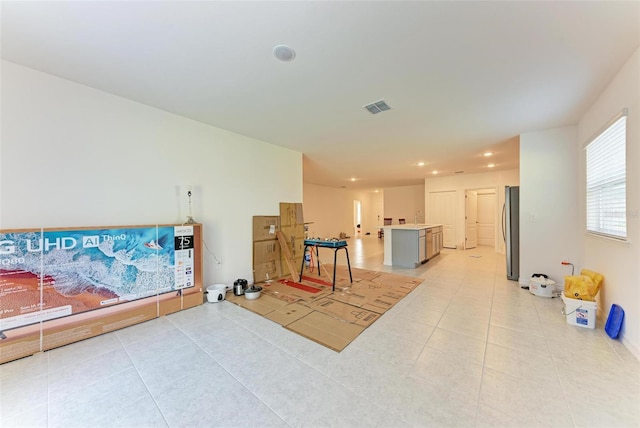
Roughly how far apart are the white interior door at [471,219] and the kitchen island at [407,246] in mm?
2996

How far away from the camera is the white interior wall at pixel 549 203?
145 inches

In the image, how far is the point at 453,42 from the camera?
1842 millimetres

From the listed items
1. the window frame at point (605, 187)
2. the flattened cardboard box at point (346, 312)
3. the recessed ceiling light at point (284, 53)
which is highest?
the recessed ceiling light at point (284, 53)

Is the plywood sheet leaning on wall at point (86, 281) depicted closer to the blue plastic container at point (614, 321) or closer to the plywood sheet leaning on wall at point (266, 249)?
the plywood sheet leaning on wall at point (266, 249)

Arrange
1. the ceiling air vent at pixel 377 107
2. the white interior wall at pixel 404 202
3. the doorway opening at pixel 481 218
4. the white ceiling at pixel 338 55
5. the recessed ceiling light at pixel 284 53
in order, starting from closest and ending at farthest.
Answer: the white ceiling at pixel 338 55
the recessed ceiling light at pixel 284 53
the ceiling air vent at pixel 377 107
the doorway opening at pixel 481 218
the white interior wall at pixel 404 202

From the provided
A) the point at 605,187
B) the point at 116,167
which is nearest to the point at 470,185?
the point at 605,187

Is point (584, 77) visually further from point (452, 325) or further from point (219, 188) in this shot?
point (219, 188)

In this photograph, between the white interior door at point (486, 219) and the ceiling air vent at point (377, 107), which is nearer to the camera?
the ceiling air vent at point (377, 107)

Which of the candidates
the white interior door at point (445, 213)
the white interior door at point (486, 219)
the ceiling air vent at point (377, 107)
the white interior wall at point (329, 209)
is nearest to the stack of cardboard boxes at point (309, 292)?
the ceiling air vent at point (377, 107)

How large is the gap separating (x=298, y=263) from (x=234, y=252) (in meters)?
1.50

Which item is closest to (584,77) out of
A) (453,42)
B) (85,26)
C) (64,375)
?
(453,42)

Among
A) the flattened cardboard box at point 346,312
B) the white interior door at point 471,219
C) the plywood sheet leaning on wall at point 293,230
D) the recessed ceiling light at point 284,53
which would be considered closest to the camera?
the recessed ceiling light at point 284,53

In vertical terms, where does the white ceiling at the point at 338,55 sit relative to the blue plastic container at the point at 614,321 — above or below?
above

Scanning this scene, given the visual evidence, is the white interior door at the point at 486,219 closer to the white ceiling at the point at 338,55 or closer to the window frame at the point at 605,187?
the white ceiling at the point at 338,55
